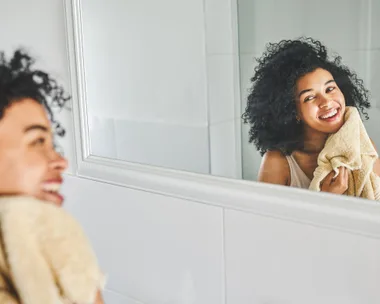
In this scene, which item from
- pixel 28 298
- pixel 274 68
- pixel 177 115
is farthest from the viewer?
pixel 177 115

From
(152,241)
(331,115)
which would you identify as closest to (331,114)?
(331,115)

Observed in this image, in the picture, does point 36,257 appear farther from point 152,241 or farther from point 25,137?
point 152,241

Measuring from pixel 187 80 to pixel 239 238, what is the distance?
0.24 metres

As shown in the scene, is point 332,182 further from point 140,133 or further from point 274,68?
point 140,133

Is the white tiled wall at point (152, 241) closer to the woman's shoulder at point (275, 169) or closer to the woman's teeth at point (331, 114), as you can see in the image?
the woman's shoulder at point (275, 169)

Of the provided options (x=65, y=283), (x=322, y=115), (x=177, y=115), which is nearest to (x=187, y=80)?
(x=177, y=115)

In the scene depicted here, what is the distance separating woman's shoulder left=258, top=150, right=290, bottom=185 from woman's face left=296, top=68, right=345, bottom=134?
54 millimetres

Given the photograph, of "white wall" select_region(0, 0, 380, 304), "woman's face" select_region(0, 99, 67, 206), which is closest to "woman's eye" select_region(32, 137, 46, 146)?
"woman's face" select_region(0, 99, 67, 206)

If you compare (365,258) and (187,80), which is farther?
(187,80)

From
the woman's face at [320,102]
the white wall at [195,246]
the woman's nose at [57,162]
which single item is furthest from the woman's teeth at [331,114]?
the woman's nose at [57,162]

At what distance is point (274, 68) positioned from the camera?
67 centimetres

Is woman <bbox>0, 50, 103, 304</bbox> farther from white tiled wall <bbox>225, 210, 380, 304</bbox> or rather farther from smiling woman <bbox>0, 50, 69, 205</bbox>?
white tiled wall <bbox>225, 210, 380, 304</bbox>

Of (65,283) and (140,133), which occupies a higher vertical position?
(140,133)

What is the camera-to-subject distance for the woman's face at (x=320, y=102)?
64 centimetres
